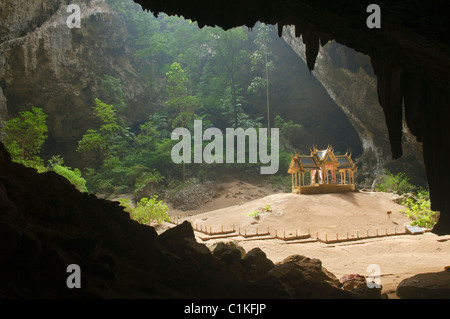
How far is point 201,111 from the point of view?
135 ft

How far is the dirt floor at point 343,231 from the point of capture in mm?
9469

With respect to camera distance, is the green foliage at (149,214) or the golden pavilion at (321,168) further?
the golden pavilion at (321,168)

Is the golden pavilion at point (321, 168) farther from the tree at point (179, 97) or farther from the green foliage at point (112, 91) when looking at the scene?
the green foliage at point (112, 91)

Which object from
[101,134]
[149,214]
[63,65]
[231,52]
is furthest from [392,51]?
[231,52]

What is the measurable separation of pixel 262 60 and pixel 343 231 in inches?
1262

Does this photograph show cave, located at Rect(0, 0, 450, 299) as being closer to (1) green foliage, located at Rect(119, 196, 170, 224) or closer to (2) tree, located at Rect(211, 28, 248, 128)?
(1) green foliage, located at Rect(119, 196, 170, 224)

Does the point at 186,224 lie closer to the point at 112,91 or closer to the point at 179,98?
the point at 179,98

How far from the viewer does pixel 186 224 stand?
7.75m

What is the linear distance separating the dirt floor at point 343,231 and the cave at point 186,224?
3.21 metres

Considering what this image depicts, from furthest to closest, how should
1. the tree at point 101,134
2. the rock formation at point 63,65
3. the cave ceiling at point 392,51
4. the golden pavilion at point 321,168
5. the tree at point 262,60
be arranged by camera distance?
the tree at point 262,60 → the tree at point 101,134 → the rock formation at point 63,65 → the golden pavilion at point 321,168 → the cave ceiling at point 392,51

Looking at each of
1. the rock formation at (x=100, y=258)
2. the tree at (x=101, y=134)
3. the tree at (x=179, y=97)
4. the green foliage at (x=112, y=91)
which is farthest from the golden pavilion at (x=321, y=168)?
the green foliage at (x=112, y=91)

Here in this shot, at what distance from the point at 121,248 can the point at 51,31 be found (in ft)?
88.8
